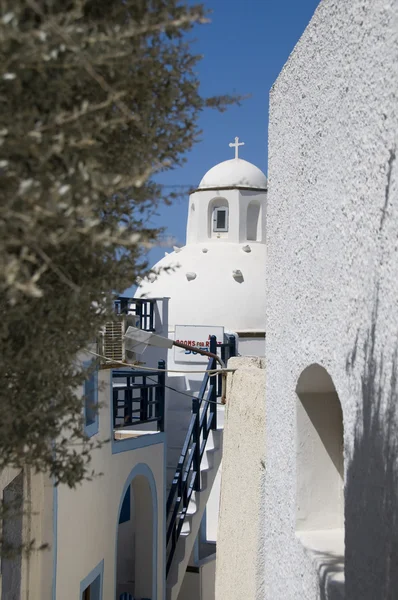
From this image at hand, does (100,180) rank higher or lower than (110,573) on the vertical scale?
higher

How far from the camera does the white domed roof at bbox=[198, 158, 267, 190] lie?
95.3 ft

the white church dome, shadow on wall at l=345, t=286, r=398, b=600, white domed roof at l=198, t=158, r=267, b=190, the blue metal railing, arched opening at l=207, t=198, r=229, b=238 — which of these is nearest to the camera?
shadow on wall at l=345, t=286, r=398, b=600

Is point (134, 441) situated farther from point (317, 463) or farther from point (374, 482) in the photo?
point (374, 482)

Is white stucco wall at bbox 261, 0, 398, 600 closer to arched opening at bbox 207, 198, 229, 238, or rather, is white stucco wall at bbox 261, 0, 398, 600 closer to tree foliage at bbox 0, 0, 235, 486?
tree foliage at bbox 0, 0, 235, 486

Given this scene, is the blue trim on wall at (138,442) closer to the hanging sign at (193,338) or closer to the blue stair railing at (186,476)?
the blue stair railing at (186,476)

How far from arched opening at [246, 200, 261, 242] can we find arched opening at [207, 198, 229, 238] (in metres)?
0.80

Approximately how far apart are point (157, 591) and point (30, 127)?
35.8 feet

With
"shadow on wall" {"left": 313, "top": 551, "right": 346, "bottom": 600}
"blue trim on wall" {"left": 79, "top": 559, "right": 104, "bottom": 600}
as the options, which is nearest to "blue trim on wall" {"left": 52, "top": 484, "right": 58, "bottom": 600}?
"blue trim on wall" {"left": 79, "top": 559, "right": 104, "bottom": 600}

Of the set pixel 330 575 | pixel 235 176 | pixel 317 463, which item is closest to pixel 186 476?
pixel 317 463

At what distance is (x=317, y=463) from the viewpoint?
5.22m

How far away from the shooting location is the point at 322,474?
5234 mm

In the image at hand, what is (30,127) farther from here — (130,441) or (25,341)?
(130,441)

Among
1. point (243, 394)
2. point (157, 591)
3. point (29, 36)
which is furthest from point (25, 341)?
point (157, 591)

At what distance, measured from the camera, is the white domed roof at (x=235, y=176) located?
29047 millimetres
